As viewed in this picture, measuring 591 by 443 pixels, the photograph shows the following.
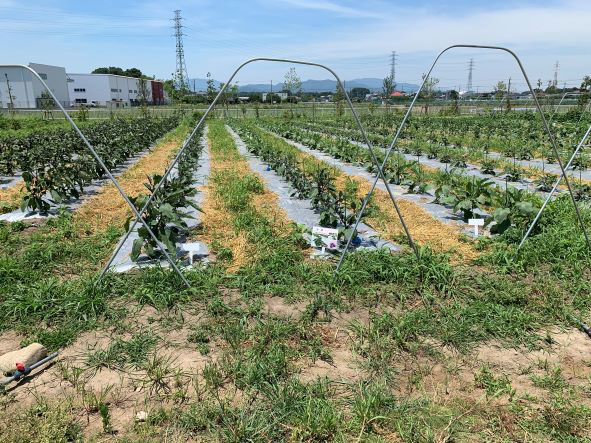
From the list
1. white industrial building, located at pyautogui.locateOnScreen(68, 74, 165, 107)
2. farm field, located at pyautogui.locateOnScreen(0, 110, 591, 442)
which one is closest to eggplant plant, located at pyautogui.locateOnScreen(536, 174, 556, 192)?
farm field, located at pyautogui.locateOnScreen(0, 110, 591, 442)

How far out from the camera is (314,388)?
8.63 feet

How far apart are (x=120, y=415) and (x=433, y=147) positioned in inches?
425

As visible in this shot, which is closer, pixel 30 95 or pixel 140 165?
pixel 140 165

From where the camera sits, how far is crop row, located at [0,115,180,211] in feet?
20.8

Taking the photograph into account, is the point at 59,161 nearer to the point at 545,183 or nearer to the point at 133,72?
the point at 545,183

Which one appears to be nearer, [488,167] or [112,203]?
[112,203]

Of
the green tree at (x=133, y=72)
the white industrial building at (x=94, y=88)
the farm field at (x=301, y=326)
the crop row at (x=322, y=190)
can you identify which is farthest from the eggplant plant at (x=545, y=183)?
the green tree at (x=133, y=72)

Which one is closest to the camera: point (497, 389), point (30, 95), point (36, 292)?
point (497, 389)

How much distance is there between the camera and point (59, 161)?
23.9 ft

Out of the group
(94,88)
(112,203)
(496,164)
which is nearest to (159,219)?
(112,203)

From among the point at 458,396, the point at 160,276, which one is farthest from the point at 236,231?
the point at 458,396

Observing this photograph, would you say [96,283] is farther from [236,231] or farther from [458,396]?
[458,396]

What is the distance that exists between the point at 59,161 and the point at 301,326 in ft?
19.6

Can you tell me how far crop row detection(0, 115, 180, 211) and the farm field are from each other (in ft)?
0.42
